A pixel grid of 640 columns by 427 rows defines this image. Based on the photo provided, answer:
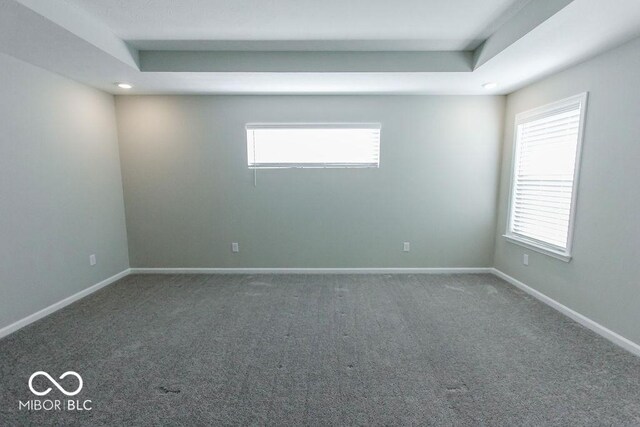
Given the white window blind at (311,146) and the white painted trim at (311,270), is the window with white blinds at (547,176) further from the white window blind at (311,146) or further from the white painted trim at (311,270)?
the white window blind at (311,146)

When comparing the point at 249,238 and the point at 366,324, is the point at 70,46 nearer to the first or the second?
the point at 249,238

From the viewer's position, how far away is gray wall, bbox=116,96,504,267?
11.3ft

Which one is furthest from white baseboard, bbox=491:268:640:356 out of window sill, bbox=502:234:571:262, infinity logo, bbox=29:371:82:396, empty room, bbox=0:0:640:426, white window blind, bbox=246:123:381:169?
infinity logo, bbox=29:371:82:396

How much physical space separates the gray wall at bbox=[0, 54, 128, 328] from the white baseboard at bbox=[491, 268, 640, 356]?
16.5 ft

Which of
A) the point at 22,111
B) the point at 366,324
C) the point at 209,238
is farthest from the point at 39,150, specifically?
the point at 366,324

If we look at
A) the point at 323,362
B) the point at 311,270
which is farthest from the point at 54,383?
the point at 311,270

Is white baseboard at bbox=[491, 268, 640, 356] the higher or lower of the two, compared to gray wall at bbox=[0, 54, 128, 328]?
lower

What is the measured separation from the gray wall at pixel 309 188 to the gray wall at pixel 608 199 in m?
1.08

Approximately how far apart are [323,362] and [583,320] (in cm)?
241

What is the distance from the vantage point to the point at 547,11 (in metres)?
1.72

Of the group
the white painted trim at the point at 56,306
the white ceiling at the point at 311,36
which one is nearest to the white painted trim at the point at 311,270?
the white painted trim at the point at 56,306

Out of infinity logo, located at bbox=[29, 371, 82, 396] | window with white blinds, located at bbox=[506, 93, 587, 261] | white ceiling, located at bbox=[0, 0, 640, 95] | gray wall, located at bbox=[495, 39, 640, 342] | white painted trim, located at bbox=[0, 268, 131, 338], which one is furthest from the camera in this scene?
window with white blinds, located at bbox=[506, 93, 587, 261]

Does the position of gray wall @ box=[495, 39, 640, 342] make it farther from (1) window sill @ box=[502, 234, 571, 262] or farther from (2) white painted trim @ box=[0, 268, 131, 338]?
(2) white painted trim @ box=[0, 268, 131, 338]

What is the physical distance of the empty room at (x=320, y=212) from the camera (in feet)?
5.59
